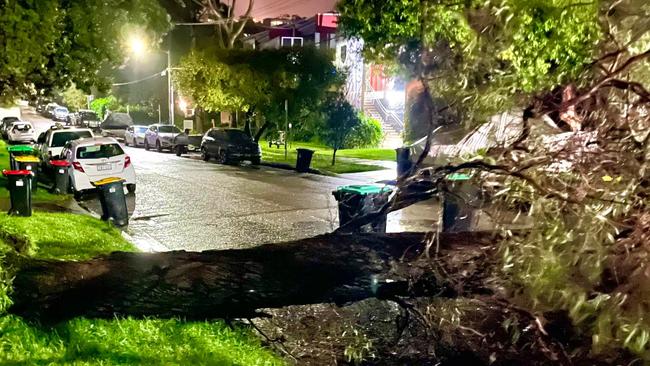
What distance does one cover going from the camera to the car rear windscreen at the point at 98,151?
51.5 feet

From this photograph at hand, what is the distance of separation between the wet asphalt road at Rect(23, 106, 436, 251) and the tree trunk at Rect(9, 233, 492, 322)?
176 inches

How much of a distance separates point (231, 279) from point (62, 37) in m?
5.75

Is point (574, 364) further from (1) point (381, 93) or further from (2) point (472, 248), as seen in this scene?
(1) point (381, 93)

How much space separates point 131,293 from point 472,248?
3.28 meters

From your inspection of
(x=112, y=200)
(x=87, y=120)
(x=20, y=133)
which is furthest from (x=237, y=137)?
(x=87, y=120)

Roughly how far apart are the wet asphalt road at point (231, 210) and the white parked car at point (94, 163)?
1.69 ft

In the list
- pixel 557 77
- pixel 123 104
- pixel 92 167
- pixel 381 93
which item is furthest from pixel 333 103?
pixel 123 104

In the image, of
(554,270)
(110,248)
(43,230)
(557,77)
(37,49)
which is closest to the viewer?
(554,270)

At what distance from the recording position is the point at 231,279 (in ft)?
16.7

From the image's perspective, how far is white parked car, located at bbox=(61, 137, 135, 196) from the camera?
50.8 ft

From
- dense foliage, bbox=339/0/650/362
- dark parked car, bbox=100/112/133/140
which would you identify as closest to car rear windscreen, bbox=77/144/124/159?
dense foliage, bbox=339/0/650/362

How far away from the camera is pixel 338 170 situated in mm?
22906

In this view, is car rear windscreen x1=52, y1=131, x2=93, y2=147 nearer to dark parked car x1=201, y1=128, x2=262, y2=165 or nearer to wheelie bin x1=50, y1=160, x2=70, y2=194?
wheelie bin x1=50, y1=160, x2=70, y2=194

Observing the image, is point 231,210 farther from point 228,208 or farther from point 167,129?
point 167,129
